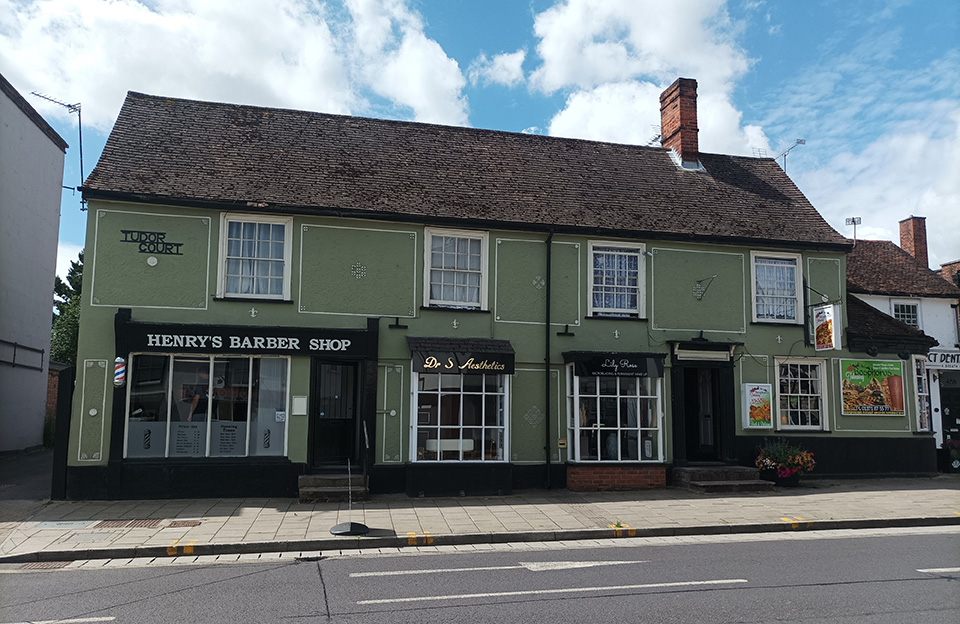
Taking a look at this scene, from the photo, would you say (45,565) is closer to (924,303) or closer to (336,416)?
(336,416)

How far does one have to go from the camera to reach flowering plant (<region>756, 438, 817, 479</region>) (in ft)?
52.6

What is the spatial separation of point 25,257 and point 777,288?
72.1 ft

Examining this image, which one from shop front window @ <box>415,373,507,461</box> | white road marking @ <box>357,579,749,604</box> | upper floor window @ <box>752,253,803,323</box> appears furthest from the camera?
upper floor window @ <box>752,253,803,323</box>

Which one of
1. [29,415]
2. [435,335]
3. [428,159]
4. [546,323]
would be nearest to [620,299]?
[546,323]

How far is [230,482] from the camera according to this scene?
14164mm

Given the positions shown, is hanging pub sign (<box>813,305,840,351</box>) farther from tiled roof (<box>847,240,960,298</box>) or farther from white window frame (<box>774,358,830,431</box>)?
tiled roof (<box>847,240,960,298</box>)

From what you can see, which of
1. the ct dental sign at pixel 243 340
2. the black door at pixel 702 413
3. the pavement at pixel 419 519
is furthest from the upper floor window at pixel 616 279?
the ct dental sign at pixel 243 340

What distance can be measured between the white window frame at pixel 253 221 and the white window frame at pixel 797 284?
1075cm

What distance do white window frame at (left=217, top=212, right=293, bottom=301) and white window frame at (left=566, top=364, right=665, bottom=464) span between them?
20.9ft

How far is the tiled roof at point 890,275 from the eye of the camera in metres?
23.8

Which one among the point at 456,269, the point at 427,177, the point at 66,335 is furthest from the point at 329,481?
the point at 66,335

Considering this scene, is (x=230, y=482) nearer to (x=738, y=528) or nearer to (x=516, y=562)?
(x=516, y=562)

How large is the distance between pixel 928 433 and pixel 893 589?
12471 millimetres

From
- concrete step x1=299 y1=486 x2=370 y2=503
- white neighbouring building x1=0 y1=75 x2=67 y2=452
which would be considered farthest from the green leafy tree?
concrete step x1=299 y1=486 x2=370 y2=503
